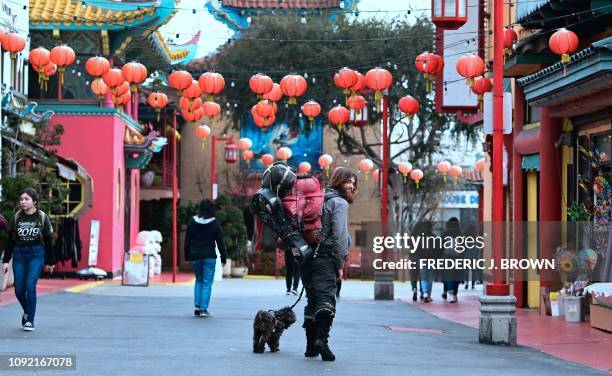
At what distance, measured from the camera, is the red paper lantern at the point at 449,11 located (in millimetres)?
19844

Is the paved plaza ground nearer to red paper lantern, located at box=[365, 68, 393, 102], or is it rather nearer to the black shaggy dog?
the black shaggy dog

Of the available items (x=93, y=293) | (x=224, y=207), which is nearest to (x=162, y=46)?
(x=224, y=207)

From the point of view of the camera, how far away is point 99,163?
36.1 meters

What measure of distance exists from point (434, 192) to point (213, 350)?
4600 centimetres

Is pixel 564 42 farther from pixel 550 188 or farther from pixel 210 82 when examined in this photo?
pixel 210 82

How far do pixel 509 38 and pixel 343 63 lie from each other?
78.9ft

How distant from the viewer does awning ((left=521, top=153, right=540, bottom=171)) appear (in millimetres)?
23406

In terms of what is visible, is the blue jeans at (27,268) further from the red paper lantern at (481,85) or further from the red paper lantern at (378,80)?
the red paper lantern at (378,80)

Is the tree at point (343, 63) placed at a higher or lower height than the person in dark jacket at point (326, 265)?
higher

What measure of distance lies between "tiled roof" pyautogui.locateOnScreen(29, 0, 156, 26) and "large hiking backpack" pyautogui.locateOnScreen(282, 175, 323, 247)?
23337mm

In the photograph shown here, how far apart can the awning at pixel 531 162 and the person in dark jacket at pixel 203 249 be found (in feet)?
25.7

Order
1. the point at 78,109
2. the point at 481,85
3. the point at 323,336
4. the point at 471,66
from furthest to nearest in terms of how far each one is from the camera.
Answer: the point at 78,109 → the point at 481,85 → the point at 471,66 → the point at 323,336

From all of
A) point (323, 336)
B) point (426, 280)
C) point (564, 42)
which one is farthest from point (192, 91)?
point (323, 336)

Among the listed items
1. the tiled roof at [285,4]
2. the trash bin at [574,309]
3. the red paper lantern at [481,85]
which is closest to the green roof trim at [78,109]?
the red paper lantern at [481,85]
